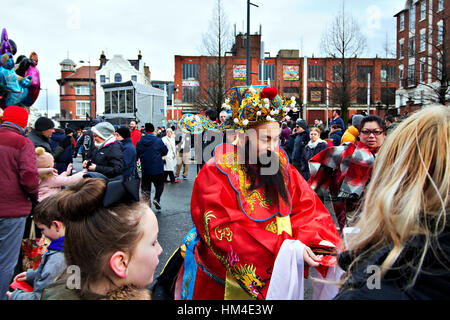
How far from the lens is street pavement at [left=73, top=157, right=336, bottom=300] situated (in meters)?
5.02

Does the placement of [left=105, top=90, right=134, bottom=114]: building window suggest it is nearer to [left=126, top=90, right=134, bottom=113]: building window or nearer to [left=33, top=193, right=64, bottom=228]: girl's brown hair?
[left=126, top=90, right=134, bottom=113]: building window

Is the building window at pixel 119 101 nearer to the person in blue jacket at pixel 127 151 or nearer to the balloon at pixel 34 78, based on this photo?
the person in blue jacket at pixel 127 151

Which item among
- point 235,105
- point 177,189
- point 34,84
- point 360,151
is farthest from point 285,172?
point 177,189

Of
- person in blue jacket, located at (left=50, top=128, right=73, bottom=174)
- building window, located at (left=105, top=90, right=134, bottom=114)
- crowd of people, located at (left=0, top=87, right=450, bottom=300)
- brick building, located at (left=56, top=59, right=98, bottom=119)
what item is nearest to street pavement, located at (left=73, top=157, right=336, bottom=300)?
crowd of people, located at (left=0, top=87, right=450, bottom=300)

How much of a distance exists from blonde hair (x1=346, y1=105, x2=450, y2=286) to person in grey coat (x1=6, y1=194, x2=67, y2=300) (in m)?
1.65

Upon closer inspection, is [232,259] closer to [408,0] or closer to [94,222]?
[94,222]

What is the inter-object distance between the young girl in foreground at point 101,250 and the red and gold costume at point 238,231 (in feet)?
2.63

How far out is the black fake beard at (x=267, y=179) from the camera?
2544 millimetres

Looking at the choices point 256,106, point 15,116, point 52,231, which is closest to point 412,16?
point 256,106

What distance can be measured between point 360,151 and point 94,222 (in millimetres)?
2952

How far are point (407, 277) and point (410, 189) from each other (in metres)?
0.25

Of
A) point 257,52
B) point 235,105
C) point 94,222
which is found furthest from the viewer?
point 257,52

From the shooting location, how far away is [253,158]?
261 cm

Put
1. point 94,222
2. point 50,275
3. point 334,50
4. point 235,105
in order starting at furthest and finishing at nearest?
point 334,50 → point 235,105 → point 50,275 → point 94,222
